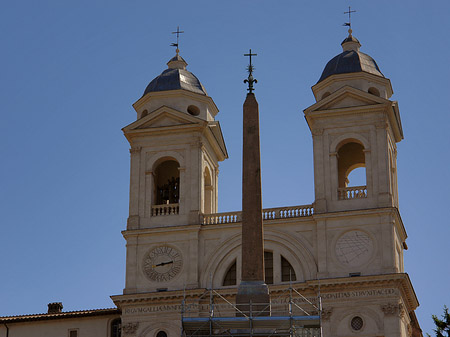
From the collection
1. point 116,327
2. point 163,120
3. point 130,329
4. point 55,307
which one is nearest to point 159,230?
point 130,329

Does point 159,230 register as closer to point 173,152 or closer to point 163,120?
point 173,152

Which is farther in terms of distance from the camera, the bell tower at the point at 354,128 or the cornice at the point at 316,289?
the bell tower at the point at 354,128

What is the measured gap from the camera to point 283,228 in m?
51.5

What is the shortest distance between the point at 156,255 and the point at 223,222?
342 centimetres

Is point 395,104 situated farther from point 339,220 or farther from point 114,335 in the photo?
point 114,335

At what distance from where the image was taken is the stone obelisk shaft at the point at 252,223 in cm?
3488

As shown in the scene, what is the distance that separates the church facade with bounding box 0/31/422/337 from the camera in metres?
49.3

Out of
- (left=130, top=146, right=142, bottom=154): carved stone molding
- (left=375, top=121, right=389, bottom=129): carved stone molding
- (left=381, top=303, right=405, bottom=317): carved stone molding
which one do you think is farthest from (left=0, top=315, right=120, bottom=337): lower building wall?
(left=375, top=121, right=389, bottom=129): carved stone molding

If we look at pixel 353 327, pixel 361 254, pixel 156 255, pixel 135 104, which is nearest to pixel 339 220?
pixel 361 254

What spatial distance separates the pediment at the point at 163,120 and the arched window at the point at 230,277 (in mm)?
7091

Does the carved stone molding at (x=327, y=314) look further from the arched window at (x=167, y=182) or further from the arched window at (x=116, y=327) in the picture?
the arched window at (x=116, y=327)

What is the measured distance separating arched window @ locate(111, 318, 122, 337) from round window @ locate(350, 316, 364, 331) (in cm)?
1186

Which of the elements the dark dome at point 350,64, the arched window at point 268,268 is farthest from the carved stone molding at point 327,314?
the dark dome at point 350,64

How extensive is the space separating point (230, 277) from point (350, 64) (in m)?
11.6
